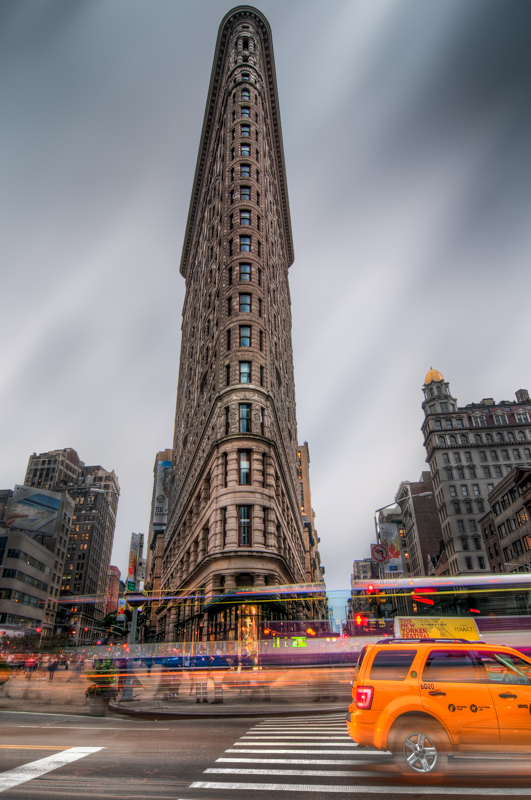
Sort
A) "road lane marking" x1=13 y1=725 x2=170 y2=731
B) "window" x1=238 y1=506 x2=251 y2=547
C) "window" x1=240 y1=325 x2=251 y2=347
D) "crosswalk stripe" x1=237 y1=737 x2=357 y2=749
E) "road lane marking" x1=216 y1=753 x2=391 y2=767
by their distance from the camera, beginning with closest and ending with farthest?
1. "road lane marking" x1=216 y1=753 x2=391 y2=767
2. "crosswalk stripe" x1=237 y1=737 x2=357 y2=749
3. "road lane marking" x1=13 y1=725 x2=170 y2=731
4. "window" x1=238 y1=506 x2=251 y2=547
5. "window" x1=240 y1=325 x2=251 y2=347

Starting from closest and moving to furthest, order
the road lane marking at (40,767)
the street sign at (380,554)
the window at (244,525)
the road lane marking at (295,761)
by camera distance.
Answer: the road lane marking at (40,767), the road lane marking at (295,761), the window at (244,525), the street sign at (380,554)

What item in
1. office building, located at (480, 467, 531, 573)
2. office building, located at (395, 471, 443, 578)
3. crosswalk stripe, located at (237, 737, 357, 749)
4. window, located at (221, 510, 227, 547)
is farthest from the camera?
office building, located at (395, 471, 443, 578)

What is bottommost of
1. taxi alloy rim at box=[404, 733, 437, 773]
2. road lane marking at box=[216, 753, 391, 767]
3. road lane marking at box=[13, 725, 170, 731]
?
road lane marking at box=[13, 725, 170, 731]

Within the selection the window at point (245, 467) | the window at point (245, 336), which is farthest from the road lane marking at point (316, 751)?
the window at point (245, 336)

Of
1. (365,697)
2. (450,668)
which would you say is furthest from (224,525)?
(450,668)

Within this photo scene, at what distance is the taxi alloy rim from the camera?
6.81m

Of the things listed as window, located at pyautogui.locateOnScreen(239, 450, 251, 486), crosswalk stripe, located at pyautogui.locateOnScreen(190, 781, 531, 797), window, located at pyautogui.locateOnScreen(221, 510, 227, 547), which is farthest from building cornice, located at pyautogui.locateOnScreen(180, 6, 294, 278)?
crosswalk stripe, located at pyautogui.locateOnScreen(190, 781, 531, 797)

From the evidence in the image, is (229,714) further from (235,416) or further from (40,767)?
(235,416)

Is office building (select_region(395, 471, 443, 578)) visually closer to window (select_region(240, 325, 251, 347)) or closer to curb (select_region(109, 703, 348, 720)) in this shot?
window (select_region(240, 325, 251, 347))

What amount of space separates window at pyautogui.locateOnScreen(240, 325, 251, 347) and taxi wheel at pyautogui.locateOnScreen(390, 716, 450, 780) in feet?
109

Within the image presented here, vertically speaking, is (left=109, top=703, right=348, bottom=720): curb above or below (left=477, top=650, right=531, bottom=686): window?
below

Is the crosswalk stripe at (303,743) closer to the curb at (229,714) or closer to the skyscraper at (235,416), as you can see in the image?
the curb at (229,714)

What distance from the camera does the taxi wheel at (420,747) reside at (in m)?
6.79

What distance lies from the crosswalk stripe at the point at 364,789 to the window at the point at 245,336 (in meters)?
33.5
